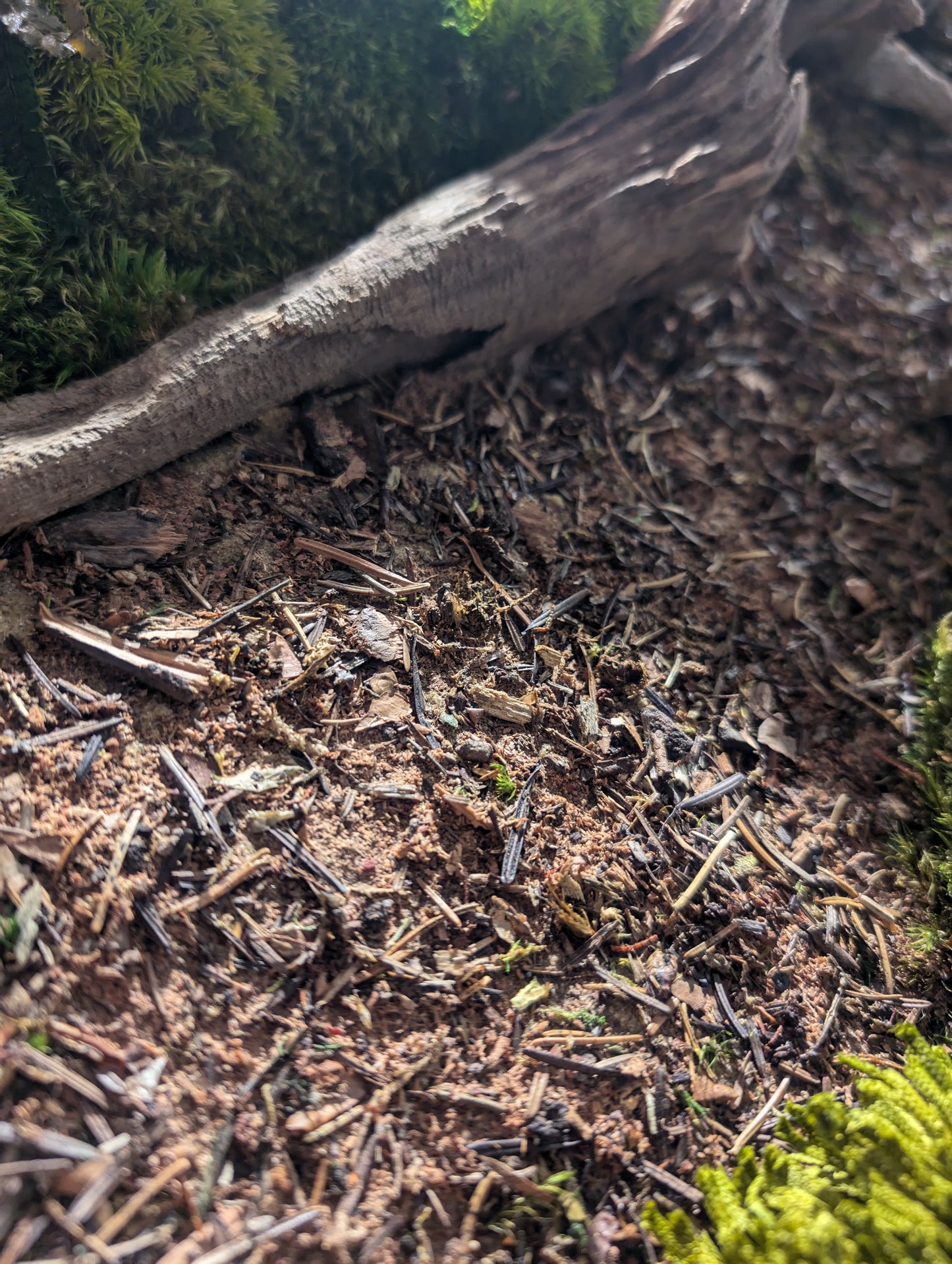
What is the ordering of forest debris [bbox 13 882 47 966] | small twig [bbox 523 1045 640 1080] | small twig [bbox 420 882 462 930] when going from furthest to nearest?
small twig [bbox 420 882 462 930], small twig [bbox 523 1045 640 1080], forest debris [bbox 13 882 47 966]

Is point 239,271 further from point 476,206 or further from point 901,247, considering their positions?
point 901,247

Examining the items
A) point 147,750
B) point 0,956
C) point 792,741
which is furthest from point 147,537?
point 792,741

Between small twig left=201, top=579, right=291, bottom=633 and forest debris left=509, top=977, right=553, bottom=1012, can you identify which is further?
small twig left=201, top=579, right=291, bottom=633

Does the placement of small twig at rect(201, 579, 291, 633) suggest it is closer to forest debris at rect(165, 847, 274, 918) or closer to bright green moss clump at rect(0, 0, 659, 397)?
forest debris at rect(165, 847, 274, 918)

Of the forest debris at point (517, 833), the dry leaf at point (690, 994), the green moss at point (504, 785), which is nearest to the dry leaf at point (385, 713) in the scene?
the green moss at point (504, 785)

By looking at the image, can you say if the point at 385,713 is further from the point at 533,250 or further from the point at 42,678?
the point at 533,250

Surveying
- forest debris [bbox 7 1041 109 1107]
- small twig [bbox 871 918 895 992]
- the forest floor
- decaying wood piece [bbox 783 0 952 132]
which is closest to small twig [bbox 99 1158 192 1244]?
the forest floor
